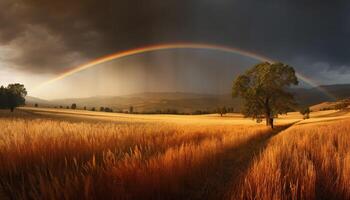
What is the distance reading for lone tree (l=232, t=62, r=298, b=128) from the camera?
3919 centimetres

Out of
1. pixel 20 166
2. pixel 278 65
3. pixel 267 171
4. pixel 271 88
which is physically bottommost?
pixel 20 166

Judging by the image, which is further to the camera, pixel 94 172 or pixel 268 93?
pixel 268 93

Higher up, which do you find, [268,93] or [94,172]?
[268,93]

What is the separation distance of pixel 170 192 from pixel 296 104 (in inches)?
1566

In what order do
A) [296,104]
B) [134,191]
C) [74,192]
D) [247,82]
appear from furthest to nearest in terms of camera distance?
[247,82] < [296,104] < [134,191] < [74,192]

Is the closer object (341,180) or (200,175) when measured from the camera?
(341,180)

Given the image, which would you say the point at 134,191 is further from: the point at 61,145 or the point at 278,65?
the point at 278,65

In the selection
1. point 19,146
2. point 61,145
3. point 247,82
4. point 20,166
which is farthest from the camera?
point 247,82

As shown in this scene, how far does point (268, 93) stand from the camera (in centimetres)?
4028

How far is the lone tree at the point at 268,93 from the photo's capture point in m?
39.2

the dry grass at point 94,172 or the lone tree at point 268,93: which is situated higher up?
the lone tree at point 268,93

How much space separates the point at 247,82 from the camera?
4166 cm

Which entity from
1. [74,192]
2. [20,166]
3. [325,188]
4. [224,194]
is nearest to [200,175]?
[224,194]

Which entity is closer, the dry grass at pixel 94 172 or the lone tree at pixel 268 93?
the dry grass at pixel 94 172
